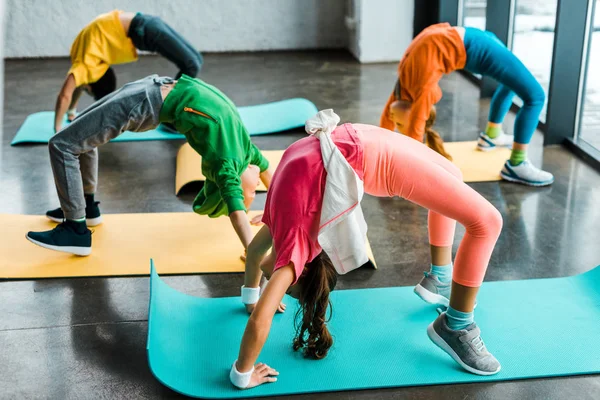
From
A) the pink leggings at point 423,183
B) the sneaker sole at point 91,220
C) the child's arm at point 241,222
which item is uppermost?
the pink leggings at point 423,183

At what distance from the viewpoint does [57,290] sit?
12.0 ft

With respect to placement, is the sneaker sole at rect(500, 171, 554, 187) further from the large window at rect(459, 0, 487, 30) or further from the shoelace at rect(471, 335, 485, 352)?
the large window at rect(459, 0, 487, 30)

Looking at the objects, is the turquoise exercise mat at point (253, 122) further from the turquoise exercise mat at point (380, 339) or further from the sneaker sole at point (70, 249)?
the turquoise exercise mat at point (380, 339)

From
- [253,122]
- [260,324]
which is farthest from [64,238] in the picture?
[253,122]

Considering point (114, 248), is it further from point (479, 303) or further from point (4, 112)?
point (4, 112)

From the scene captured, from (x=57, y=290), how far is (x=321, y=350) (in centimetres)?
148

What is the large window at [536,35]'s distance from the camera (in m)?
6.39

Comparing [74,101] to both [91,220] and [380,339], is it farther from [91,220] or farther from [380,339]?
[380,339]

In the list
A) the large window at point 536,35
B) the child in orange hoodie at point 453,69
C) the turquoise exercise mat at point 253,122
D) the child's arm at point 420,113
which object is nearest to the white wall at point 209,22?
the turquoise exercise mat at point 253,122

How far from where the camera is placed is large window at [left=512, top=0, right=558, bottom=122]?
6395mm

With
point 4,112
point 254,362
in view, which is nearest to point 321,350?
point 254,362

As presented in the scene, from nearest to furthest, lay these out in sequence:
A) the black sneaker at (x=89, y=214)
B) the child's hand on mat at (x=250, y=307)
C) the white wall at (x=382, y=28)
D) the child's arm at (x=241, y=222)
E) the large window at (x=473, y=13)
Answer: the child's hand on mat at (x=250, y=307), the child's arm at (x=241, y=222), the black sneaker at (x=89, y=214), the large window at (x=473, y=13), the white wall at (x=382, y=28)

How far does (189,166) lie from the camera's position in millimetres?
5160

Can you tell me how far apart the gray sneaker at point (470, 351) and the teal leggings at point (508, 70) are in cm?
238
